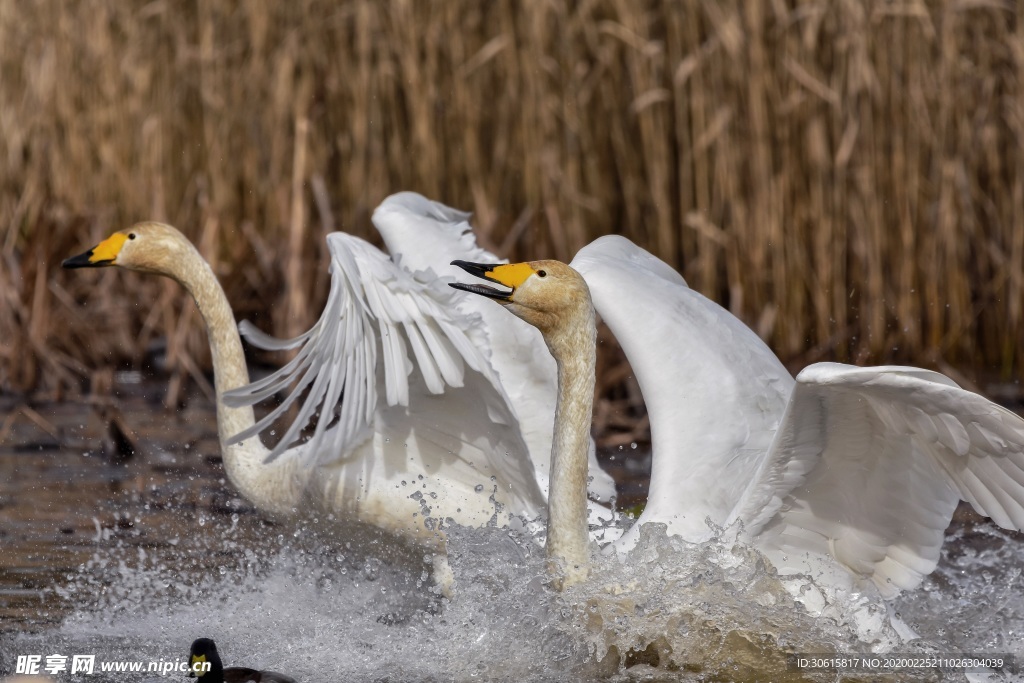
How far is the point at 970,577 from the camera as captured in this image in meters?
5.11

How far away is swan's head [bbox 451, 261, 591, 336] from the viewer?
4078 millimetres

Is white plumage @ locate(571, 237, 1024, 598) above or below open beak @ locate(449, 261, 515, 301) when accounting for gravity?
below

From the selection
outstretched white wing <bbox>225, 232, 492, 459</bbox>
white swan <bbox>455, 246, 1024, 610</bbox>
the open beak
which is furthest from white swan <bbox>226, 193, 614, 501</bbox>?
white swan <bbox>455, 246, 1024, 610</bbox>

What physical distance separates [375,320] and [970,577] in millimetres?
2317

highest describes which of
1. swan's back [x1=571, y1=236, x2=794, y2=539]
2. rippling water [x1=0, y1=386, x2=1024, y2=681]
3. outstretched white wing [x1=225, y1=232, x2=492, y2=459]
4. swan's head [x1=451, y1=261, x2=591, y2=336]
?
swan's head [x1=451, y1=261, x2=591, y2=336]

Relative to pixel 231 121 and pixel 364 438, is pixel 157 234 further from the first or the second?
pixel 231 121

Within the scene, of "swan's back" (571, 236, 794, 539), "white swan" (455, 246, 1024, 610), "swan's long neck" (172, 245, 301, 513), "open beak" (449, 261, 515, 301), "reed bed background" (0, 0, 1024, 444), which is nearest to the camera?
"white swan" (455, 246, 1024, 610)

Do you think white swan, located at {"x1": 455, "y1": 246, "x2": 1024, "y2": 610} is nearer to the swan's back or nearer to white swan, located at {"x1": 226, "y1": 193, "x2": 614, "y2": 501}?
the swan's back

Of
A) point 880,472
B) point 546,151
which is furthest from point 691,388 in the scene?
point 546,151

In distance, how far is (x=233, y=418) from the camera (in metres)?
5.15

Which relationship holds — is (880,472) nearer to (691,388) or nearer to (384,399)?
(691,388)

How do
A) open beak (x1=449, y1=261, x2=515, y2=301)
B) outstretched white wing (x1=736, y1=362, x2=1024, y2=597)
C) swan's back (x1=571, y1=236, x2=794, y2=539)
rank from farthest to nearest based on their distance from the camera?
swan's back (x1=571, y1=236, x2=794, y2=539) < open beak (x1=449, y1=261, x2=515, y2=301) < outstretched white wing (x1=736, y1=362, x2=1024, y2=597)

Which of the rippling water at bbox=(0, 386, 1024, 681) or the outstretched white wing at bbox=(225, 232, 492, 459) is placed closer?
the rippling water at bbox=(0, 386, 1024, 681)

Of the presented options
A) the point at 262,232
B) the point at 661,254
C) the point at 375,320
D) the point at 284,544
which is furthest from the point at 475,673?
the point at 262,232
